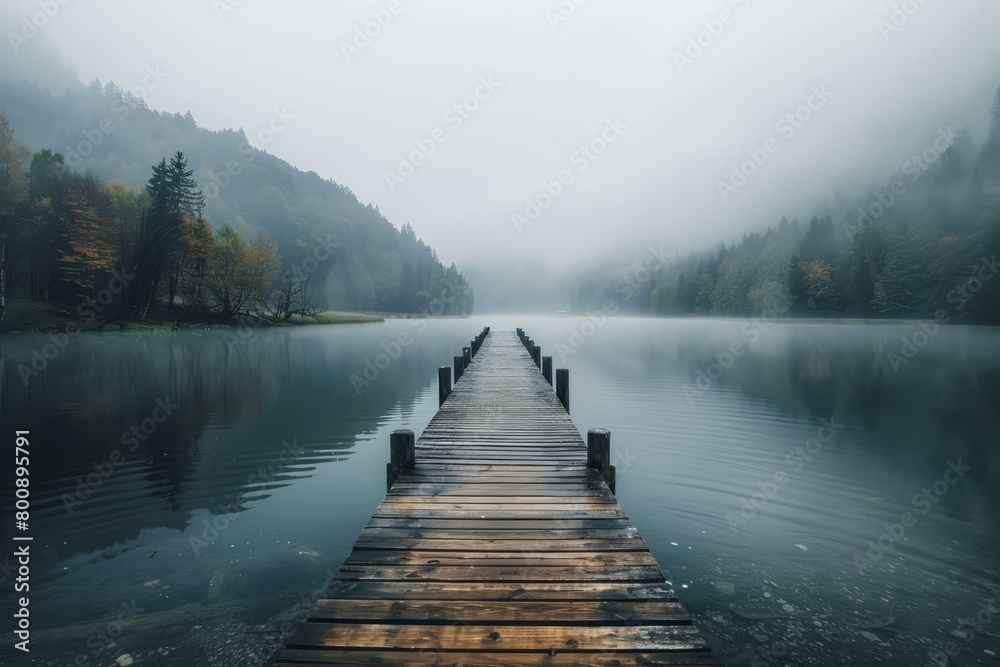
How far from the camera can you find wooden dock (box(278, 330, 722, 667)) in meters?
3.36

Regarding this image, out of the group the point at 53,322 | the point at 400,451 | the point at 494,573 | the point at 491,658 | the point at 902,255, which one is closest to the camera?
the point at 491,658

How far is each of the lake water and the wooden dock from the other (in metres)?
2.06

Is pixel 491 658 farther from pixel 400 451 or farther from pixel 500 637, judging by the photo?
pixel 400 451

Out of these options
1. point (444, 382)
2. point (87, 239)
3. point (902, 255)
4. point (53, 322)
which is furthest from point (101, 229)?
point (902, 255)

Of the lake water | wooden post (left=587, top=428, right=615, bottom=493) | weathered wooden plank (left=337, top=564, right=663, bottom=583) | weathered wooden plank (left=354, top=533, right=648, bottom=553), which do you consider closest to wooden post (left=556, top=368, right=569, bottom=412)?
the lake water

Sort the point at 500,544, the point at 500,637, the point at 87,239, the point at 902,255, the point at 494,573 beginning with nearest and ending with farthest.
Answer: the point at 500,637, the point at 494,573, the point at 500,544, the point at 87,239, the point at 902,255

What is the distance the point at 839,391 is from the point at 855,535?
1802 centimetres

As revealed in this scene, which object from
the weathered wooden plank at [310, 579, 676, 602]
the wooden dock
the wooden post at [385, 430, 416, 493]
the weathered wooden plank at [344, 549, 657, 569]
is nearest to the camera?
the wooden dock

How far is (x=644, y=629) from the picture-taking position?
3559 mm

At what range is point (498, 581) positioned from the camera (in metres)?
4.27

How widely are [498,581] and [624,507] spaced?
6236 millimetres

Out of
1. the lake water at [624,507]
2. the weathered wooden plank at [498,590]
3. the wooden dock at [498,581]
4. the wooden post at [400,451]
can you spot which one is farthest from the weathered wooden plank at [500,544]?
the wooden post at [400,451]

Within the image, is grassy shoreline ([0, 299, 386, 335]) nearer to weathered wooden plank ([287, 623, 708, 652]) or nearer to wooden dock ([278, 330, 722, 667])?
wooden dock ([278, 330, 722, 667])

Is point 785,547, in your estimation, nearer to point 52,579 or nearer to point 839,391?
point 52,579
